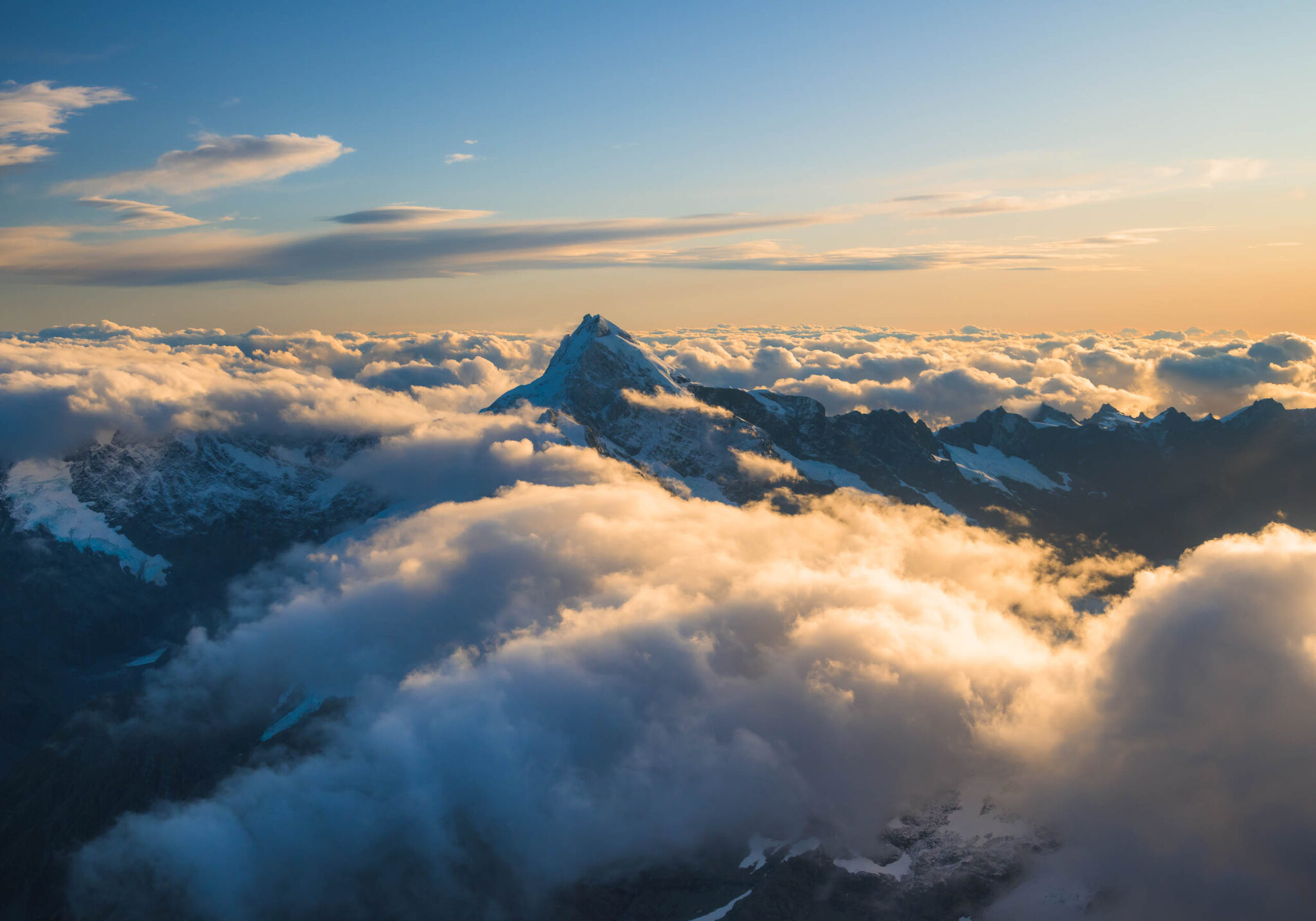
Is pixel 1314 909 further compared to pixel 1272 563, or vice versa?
pixel 1272 563

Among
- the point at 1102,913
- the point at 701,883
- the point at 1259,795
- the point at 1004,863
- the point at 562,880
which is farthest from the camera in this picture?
the point at 562,880

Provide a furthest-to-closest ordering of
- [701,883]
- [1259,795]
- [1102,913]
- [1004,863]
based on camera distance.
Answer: [701,883]
[1004,863]
[1102,913]
[1259,795]

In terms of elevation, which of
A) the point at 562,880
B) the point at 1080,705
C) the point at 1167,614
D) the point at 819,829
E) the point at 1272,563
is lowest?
the point at 562,880

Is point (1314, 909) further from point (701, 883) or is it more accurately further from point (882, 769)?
point (701, 883)

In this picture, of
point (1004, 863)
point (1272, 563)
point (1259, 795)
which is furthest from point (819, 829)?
point (1272, 563)

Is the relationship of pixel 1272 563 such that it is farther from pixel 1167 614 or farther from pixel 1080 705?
pixel 1080 705

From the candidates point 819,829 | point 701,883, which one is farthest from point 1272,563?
point 701,883

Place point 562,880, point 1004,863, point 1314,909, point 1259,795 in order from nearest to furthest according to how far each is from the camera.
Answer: point 1314,909 → point 1259,795 → point 1004,863 → point 562,880

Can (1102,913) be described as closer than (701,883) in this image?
Yes

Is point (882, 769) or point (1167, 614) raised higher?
point (1167, 614)
